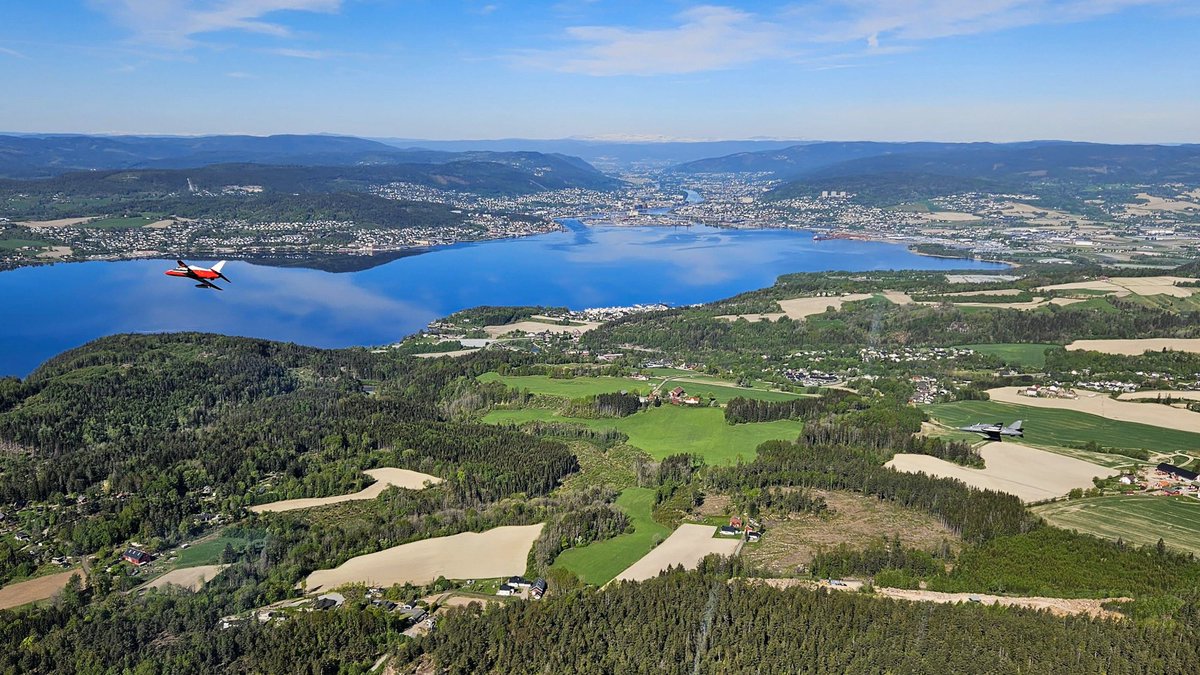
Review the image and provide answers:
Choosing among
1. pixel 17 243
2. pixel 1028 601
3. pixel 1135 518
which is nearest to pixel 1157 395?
pixel 1135 518

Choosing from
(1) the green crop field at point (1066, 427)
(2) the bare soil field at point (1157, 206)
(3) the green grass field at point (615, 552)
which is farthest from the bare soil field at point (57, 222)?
(2) the bare soil field at point (1157, 206)

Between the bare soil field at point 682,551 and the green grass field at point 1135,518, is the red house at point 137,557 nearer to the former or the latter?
the bare soil field at point 682,551

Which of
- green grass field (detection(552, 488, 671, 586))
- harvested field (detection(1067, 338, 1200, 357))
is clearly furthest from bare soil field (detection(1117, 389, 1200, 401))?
green grass field (detection(552, 488, 671, 586))

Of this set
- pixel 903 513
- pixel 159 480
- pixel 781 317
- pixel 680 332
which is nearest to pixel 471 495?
pixel 159 480

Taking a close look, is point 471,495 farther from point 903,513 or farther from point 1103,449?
point 1103,449

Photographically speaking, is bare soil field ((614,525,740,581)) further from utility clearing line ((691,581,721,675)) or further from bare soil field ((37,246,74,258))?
bare soil field ((37,246,74,258))
